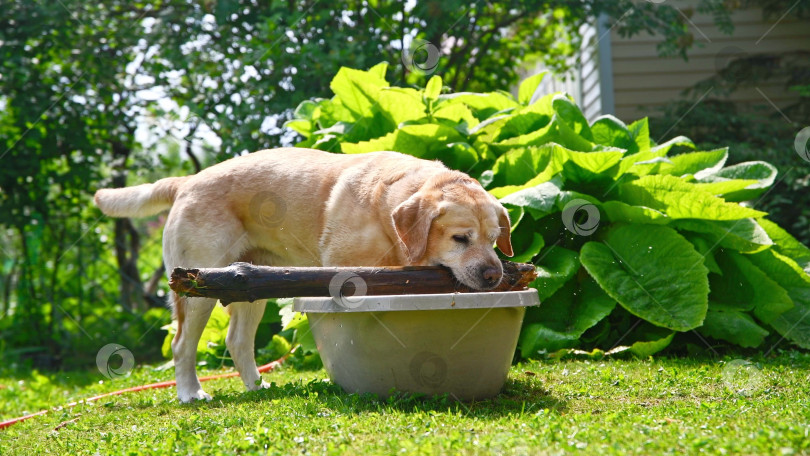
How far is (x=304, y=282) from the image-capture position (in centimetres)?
329

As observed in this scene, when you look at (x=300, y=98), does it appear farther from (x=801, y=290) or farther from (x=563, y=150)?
(x=801, y=290)

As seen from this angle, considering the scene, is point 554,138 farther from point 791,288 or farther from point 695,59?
point 695,59

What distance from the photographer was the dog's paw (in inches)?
157

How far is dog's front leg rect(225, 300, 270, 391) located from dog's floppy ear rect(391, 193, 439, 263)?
4.51ft

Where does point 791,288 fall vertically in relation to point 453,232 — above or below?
below

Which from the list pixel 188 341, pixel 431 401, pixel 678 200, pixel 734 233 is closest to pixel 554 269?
pixel 678 200

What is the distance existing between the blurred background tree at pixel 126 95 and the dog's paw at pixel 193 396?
10.1 feet

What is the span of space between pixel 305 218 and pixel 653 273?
2.12 meters

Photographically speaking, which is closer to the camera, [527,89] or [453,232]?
[453,232]

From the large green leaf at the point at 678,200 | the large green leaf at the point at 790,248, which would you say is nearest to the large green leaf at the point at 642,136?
the large green leaf at the point at 678,200

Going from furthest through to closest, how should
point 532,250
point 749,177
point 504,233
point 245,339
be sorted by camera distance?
point 749,177
point 532,250
point 245,339
point 504,233

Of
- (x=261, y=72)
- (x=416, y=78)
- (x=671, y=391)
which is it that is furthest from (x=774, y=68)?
(x=671, y=391)

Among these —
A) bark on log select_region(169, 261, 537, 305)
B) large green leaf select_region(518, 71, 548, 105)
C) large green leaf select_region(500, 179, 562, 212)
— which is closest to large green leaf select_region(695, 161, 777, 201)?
large green leaf select_region(500, 179, 562, 212)

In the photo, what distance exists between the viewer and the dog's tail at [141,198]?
4410 millimetres
